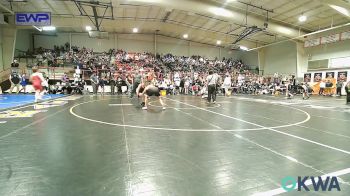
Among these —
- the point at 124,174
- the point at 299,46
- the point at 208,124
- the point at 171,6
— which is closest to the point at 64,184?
the point at 124,174

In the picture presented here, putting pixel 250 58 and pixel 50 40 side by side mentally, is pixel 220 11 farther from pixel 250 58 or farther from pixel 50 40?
pixel 50 40

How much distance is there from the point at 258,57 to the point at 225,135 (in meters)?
28.3

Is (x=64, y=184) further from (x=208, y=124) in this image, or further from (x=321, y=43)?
(x=321, y=43)

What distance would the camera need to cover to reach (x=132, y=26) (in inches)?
944

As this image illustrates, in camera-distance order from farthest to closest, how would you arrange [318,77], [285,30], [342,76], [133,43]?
[133,43], [318,77], [285,30], [342,76]

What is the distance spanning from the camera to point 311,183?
240 cm

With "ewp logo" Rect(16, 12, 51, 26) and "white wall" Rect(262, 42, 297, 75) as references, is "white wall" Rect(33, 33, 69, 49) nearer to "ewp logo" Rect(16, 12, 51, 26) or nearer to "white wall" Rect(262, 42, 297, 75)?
"ewp logo" Rect(16, 12, 51, 26)

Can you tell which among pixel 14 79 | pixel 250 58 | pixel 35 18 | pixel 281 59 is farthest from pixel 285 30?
pixel 14 79

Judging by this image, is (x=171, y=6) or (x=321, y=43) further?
(x=321, y=43)

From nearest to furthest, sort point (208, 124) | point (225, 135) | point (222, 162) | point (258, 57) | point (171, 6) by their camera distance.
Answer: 1. point (222, 162)
2. point (225, 135)
3. point (208, 124)
4. point (171, 6)
5. point (258, 57)

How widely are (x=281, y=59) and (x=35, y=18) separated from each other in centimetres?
2474

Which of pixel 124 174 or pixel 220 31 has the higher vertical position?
pixel 220 31

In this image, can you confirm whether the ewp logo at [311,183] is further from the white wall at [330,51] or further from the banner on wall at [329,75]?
the banner on wall at [329,75]

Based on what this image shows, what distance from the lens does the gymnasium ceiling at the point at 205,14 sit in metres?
16.8
